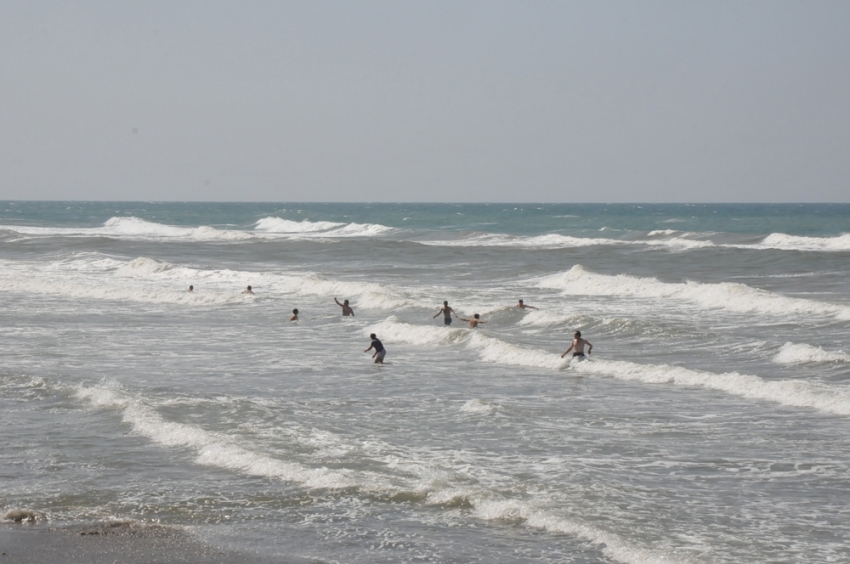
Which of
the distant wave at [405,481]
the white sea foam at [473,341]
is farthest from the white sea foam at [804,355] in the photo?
the distant wave at [405,481]

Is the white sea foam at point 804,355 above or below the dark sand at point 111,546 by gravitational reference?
above

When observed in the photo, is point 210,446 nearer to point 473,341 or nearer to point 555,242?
point 473,341

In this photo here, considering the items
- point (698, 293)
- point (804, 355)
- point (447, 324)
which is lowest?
point (447, 324)

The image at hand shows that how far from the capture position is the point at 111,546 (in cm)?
952

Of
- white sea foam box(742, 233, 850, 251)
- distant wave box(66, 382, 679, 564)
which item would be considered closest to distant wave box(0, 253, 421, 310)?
distant wave box(66, 382, 679, 564)

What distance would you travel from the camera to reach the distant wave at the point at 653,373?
16.4m

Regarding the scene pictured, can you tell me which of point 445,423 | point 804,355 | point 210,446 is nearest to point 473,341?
point 804,355

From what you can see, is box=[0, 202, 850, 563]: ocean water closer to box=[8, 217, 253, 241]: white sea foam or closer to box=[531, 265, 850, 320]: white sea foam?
box=[531, 265, 850, 320]: white sea foam

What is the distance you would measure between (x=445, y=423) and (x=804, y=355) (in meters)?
9.51

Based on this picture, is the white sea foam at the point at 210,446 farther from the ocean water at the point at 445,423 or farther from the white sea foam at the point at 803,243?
the white sea foam at the point at 803,243

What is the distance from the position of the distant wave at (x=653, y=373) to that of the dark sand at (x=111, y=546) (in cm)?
1064

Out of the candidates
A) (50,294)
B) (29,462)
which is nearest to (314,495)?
(29,462)

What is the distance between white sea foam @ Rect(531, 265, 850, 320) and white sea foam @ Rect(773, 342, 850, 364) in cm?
606

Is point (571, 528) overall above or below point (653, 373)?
below
